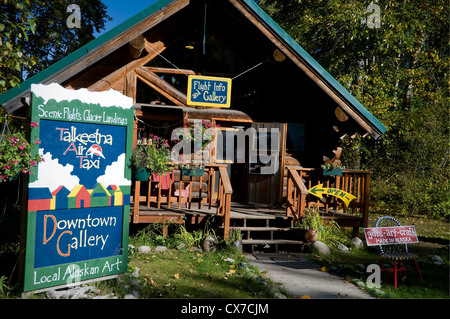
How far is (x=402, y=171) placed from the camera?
14922 mm

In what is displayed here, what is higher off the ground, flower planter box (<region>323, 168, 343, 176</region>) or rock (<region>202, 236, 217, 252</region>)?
flower planter box (<region>323, 168, 343, 176</region>)

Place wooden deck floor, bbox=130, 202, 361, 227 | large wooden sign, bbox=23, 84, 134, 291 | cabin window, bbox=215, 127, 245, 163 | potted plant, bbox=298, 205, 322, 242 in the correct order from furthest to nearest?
1. cabin window, bbox=215, 127, 245, 163
2. wooden deck floor, bbox=130, 202, 361, 227
3. potted plant, bbox=298, 205, 322, 242
4. large wooden sign, bbox=23, 84, 134, 291

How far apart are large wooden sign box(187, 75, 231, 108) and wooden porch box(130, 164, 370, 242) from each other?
1455mm

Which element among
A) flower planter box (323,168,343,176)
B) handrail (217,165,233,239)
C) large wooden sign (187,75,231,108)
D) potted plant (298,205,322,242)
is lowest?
potted plant (298,205,322,242)

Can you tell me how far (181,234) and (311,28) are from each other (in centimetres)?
1091

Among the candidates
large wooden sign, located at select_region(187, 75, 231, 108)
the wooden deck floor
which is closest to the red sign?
the wooden deck floor

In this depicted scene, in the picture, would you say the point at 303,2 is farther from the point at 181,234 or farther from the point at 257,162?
the point at 181,234

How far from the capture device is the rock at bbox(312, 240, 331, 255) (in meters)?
7.17

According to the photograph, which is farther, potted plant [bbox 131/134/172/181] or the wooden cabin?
the wooden cabin

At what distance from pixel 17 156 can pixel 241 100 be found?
7.02 metres

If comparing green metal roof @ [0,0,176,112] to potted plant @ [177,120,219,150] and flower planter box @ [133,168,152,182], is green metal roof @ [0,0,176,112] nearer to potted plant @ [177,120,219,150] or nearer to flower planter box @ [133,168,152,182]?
flower planter box @ [133,168,152,182]

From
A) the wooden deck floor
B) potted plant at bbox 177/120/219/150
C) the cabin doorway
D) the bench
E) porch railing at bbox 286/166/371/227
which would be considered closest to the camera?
the bench

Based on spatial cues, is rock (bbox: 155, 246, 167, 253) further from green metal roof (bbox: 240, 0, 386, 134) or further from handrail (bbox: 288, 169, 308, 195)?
green metal roof (bbox: 240, 0, 386, 134)
